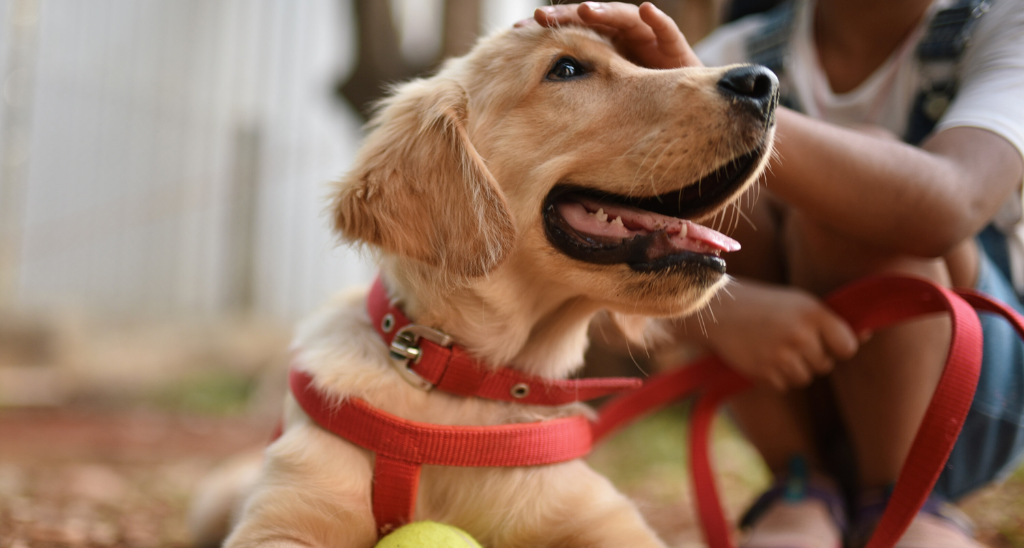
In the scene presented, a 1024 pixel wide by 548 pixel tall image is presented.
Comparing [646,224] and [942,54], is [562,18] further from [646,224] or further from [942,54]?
[942,54]

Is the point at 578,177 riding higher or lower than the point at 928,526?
higher

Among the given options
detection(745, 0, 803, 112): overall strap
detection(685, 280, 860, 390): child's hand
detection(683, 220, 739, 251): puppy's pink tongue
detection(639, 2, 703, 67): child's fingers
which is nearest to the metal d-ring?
detection(683, 220, 739, 251): puppy's pink tongue

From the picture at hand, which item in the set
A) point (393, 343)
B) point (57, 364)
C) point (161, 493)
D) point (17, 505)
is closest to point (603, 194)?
point (393, 343)

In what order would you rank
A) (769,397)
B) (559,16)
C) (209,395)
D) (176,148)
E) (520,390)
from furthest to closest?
(176,148) < (209,395) < (769,397) < (559,16) < (520,390)

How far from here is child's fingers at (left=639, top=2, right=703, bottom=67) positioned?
174 centimetres

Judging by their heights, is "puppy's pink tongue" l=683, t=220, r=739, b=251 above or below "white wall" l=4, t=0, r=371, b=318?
above

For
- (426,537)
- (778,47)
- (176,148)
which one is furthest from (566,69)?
(176,148)

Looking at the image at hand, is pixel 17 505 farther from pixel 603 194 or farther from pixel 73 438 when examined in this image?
pixel 603 194

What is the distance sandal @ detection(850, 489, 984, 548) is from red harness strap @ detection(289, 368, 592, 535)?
1.02 meters

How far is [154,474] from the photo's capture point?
12.1 ft

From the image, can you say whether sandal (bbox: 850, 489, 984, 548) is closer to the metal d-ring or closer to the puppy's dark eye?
the metal d-ring

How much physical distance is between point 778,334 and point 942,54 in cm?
97

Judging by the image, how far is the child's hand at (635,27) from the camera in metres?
1.76

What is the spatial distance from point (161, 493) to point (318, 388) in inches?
82.1
